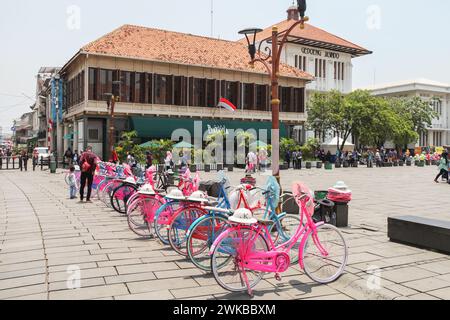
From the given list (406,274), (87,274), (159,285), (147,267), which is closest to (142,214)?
(147,267)

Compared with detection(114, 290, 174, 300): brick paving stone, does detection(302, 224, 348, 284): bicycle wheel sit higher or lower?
higher

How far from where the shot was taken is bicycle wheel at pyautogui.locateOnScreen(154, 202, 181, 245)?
686cm

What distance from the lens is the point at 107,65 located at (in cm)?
3219

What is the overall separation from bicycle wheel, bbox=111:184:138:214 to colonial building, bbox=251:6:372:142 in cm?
3962

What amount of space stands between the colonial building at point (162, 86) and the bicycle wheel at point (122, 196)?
794 inches

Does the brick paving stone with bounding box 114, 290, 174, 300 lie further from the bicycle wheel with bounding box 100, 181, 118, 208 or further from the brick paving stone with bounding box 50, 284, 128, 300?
the bicycle wheel with bounding box 100, 181, 118, 208

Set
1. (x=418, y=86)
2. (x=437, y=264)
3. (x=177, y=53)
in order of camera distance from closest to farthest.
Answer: (x=437, y=264) < (x=177, y=53) < (x=418, y=86)

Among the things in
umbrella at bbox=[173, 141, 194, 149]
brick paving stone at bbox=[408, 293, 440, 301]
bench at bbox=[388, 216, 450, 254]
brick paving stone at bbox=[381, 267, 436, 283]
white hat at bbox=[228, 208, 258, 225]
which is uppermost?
umbrella at bbox=[173, 141, 194, 149]

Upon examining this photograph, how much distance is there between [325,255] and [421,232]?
7.87 feet

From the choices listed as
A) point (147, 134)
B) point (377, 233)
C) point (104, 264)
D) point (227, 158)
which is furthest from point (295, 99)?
point (104, 264)

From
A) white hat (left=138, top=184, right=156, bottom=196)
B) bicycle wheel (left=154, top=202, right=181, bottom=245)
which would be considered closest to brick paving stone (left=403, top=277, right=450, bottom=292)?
bicycle wheel (left=154, top=202, right=181, bottom=245)

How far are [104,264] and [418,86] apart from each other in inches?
2777

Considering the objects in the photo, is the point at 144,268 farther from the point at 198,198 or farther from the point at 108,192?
the point at 108,192
